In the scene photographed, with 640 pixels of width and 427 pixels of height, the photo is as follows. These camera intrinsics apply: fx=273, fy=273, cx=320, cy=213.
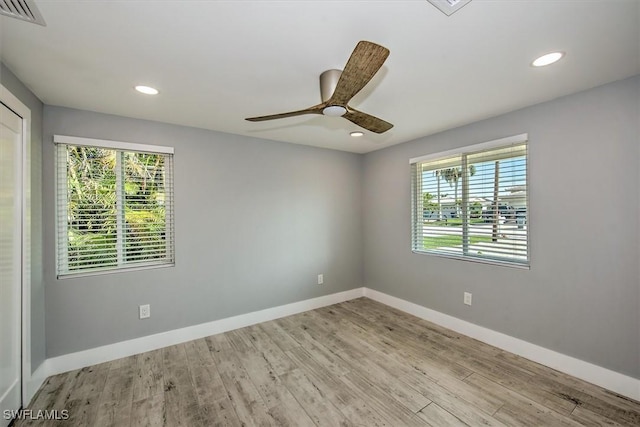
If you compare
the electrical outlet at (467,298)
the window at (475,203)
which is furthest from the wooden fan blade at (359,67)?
the electrical outlet at (467,298)

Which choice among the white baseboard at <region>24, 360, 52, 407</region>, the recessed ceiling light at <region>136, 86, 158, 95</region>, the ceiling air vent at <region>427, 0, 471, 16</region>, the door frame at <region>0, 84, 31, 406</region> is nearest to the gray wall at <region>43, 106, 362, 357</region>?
the white baseboard at <region>24, 360, 52, 407</region>

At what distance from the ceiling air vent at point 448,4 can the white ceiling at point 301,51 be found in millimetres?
45

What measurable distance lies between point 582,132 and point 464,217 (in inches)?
47.7

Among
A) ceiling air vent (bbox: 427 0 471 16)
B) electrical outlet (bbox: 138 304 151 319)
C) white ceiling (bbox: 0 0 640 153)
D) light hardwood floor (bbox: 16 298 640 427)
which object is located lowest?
light hardwood floor (bbox: 16 298 640 427)

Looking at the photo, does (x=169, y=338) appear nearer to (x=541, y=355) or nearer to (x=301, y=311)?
(x=301, y=311)

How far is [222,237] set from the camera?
10.4 ft

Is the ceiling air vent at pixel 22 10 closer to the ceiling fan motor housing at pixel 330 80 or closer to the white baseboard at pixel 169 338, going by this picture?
the ceiling fan motor housing at pixel 330 80

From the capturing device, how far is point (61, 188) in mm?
2406

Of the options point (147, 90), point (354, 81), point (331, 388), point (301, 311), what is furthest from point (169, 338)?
point (354, 81)

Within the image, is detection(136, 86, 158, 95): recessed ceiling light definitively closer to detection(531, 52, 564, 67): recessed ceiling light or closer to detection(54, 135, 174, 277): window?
detection(54, 135, 174, 277): window

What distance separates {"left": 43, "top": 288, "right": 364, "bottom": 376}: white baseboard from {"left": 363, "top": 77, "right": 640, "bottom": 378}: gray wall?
1996mm

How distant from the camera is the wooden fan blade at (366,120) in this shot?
182 centimetres

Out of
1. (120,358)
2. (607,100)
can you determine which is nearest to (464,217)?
(607,100)

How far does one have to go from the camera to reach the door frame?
1938mm
